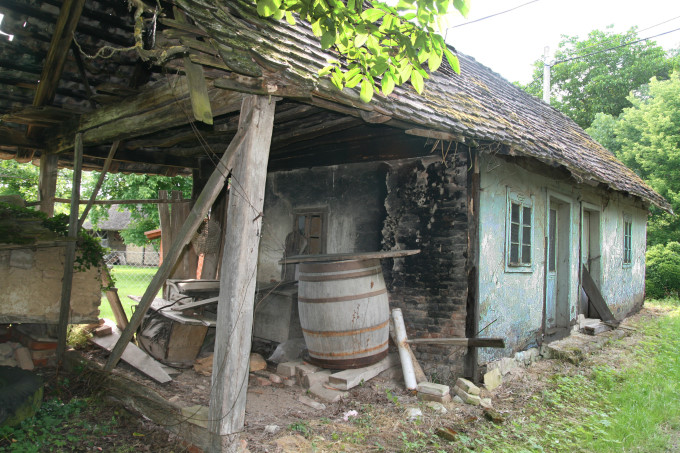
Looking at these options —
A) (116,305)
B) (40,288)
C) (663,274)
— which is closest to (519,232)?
(116,305)

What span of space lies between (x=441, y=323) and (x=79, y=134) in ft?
15.4

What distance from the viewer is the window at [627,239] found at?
35.9 ft

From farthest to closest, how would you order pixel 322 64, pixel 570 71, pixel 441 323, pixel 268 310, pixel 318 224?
pixel 570 71, pixel 318 224, pixel 268 310, pixel 441 323, pixel 322 64

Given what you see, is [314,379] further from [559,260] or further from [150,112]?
[559,260]

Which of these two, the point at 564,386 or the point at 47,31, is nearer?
the point at 47,31

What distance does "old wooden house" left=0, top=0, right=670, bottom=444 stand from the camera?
10.4ft

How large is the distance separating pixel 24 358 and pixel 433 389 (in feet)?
14.3

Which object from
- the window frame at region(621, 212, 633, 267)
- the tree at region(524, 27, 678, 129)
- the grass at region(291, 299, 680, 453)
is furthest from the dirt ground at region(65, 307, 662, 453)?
the tree at region(524, 27, 678, 129)

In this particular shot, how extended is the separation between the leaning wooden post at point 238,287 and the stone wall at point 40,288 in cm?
269

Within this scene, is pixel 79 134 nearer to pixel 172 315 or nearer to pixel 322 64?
pixel 172 315

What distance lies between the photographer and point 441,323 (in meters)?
5.46

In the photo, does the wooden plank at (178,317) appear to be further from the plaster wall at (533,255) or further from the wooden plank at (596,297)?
the wooden plank at (596,297)

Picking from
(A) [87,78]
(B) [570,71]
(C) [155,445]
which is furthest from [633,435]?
(B) [570,71]

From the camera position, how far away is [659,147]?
18.6m
